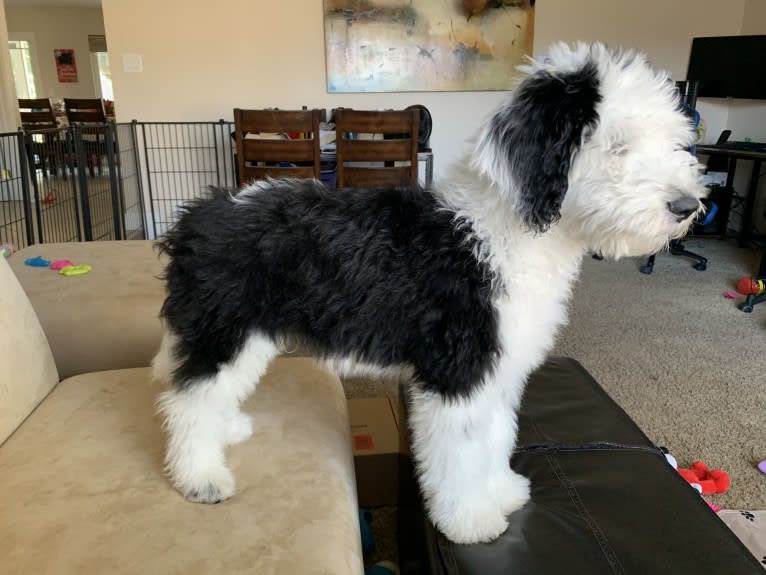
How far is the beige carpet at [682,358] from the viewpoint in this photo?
2.16 meters

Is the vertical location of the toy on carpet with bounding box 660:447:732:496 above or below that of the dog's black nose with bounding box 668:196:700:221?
below

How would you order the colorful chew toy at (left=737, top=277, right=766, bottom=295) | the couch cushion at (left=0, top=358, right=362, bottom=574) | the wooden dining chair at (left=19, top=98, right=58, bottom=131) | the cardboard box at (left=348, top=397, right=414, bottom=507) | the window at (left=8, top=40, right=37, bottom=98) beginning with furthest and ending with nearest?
the window at (left=8, top=40, right=37, bottom=98) → the wooden dining chair at (left=19, top=98, right=58, bottom=131) → the colorful chew toy at (left=737, top=277, right=766, bottom=295) → the cardboard box at (left=348, top=397, right=414, bottom=507) → the couch cushion at (left=0, top=358, right=362, bottom=574)

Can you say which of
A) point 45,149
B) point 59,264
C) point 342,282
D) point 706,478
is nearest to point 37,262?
point 59,264

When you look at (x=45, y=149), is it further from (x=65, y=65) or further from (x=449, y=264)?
(x=65, y=65)

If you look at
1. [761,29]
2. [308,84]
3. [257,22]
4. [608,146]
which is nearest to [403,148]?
[308,84]

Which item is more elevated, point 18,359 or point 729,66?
point 729,66

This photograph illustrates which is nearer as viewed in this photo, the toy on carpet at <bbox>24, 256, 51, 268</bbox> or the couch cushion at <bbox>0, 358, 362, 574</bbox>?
the couch cushion at <bbox>0, 358, 362, 574</bbox>

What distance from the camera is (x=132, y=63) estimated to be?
199 inches

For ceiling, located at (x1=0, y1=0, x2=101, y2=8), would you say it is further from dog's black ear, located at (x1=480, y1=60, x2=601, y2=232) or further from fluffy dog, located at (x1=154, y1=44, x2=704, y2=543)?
dog's black ear, located at (x1=480, y1=60, x2=601, y2=232)

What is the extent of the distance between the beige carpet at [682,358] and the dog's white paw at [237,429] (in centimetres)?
117

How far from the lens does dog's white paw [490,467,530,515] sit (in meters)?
1.27

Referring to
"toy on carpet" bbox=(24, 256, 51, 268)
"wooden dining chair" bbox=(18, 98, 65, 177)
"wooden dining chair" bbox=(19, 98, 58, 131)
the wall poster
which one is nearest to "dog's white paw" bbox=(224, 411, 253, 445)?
"toy on carpet" bbox=(24, 256, 51, 268)

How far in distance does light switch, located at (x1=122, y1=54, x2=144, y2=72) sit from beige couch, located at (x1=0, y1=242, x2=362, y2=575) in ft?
12.8

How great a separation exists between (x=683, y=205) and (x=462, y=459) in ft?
2.03
